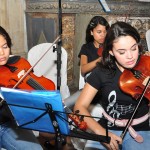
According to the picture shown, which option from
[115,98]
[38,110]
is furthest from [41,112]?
[115,98]

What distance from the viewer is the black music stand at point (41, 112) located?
96 centimetres

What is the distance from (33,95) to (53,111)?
0.33 ft

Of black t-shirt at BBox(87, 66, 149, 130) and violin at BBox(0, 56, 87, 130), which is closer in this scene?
black t-shirt at BBox(87, 66, 149, 130)


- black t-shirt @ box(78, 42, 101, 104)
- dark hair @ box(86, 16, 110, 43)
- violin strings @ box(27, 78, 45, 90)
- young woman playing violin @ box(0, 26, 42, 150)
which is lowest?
young woman playing violin @ box(0, 26, 42, 150)

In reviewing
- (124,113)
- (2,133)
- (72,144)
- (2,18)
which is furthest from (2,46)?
(2,18)

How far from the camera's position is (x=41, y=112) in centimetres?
102

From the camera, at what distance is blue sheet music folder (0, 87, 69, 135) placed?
96cm

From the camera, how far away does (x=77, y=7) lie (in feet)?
10.5

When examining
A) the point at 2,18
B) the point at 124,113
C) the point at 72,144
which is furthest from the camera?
the point at 2,18

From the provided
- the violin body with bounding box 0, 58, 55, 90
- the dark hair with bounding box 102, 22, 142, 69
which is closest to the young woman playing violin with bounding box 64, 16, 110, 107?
the violin body with bounding box 0, 58, 55, 90

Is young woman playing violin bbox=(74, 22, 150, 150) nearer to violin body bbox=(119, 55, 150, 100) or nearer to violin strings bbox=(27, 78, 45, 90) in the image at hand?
violin body bbox=(119, 55, 150, 100)

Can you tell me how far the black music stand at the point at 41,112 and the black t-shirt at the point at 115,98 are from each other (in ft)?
1.22

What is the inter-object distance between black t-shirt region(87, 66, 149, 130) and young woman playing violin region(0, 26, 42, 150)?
1.47 ft

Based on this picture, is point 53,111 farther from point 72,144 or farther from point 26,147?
point 72,144
